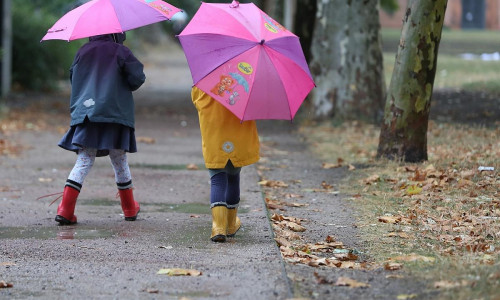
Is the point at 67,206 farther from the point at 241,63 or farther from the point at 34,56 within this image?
the point at 34,56

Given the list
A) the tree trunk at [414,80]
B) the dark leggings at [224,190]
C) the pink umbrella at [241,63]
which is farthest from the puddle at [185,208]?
the tree trunk at [414,80]

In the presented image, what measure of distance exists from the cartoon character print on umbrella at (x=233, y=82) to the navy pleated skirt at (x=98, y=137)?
1.27 m

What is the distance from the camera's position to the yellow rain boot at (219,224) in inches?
258

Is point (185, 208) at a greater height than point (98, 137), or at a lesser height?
lesser

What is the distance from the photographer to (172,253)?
6223 mm

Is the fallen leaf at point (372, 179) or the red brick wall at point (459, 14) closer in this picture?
the fallen leaf at point (372, 179)

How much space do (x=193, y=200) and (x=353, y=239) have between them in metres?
2.33

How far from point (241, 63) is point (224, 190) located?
3.16ft

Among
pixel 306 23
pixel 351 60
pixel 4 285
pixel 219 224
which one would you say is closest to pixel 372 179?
pixel 219 224

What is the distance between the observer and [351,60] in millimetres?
15180

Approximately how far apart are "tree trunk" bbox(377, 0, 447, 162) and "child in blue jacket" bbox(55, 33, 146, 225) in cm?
373

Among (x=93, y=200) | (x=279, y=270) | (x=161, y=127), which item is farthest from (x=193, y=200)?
(x=161, y=127)

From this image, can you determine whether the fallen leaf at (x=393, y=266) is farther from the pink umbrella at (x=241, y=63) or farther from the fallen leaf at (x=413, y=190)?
the fallen leaf at (x=413, y=190)

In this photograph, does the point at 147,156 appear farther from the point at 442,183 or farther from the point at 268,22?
the point at 268,22
